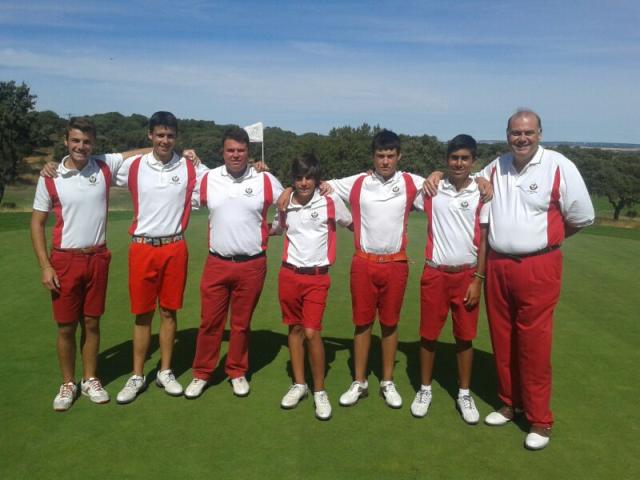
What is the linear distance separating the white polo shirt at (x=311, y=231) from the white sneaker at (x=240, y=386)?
40.3 inches

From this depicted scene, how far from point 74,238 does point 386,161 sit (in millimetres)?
2359

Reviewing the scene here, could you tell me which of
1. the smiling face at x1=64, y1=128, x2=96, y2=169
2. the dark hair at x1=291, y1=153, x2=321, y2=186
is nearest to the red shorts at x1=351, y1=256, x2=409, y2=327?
the dark hair at x1=291, y1=153, x2=321, y2=186

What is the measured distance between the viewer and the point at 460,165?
13.2 feet

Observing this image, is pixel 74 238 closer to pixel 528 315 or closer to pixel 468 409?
pixel 468 409

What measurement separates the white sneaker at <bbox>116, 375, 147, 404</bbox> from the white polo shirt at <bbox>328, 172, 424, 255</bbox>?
199cm

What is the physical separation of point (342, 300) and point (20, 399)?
12.7ft

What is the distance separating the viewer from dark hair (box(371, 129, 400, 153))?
4207 mm

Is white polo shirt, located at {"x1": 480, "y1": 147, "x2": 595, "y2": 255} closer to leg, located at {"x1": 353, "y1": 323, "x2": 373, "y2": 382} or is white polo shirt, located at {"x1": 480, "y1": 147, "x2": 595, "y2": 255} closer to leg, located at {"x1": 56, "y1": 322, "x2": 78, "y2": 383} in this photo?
leg, located at {"x1": 353, "y1": 323, "x2": 373, "y2": 382}

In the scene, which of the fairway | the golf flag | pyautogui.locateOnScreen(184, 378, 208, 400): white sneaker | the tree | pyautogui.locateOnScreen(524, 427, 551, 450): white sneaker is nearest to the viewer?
the fairway

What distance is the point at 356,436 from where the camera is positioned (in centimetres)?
371

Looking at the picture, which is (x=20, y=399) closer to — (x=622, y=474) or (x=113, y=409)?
(x=113, y=409)

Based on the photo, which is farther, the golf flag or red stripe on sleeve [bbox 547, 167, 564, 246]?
the golf flag

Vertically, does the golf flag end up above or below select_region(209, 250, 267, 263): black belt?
above

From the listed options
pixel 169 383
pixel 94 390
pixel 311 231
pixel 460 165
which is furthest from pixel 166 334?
pixel 460 165
